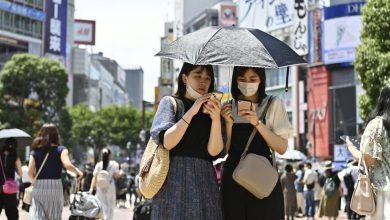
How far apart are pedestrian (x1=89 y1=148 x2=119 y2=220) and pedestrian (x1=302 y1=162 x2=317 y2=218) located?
7304 millimetres

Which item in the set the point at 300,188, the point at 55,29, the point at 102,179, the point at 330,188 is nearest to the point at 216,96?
the point at 102,179

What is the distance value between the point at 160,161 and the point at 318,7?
4435 centimetres

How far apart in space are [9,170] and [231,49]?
6.20 meters

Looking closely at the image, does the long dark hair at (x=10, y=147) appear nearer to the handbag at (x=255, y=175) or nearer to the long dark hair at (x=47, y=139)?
the long dark hair at (x=47, y=139)

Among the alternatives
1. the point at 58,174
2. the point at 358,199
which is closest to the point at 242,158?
the point at 358,199

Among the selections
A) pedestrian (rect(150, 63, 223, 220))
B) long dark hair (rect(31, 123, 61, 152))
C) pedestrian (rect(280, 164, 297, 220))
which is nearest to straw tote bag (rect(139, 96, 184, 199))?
pedestrian (rect(150, 63, 223, 220))

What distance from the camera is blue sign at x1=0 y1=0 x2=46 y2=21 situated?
211 feet

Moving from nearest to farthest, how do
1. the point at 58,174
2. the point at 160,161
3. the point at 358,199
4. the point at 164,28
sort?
1. the point at 160,161
2. the point at 358,199
3. the point at 58,174
4. the point at 164,28

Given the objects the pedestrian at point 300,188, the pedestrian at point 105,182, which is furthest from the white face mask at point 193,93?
the pedestrian at point 300,188

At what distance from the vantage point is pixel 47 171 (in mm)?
7430

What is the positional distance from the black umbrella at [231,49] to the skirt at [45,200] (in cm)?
340

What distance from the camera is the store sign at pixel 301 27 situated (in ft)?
152

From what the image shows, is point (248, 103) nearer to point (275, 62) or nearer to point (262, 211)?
point (275, 62)

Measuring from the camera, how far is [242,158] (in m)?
4.34
